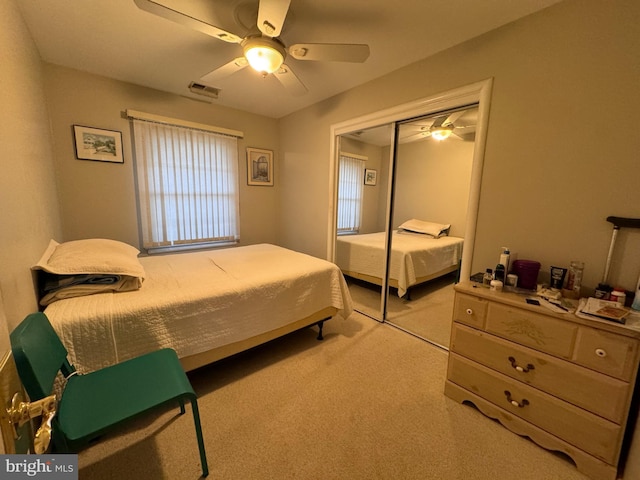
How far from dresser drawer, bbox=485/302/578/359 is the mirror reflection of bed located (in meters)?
0.98

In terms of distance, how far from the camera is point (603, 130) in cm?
139

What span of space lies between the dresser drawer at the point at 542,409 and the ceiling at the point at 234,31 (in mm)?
2198

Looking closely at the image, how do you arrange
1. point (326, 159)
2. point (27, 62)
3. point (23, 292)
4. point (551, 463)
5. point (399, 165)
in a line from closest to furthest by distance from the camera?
1. point (23, 292)
2. point (551, 463)
3. point (27, 62)
4. point (399, 165)
5. point (326, 159)

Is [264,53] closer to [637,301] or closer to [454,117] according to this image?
[454,117]

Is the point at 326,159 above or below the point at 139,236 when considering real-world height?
above

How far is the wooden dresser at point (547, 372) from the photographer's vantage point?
1.14 m

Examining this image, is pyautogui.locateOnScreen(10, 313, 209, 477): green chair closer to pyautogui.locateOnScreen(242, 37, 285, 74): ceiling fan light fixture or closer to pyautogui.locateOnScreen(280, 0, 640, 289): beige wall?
pyautogui.locateOnScreen(242, 37, 285, 74): ceiling fan light fixture

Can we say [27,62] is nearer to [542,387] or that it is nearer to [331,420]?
[331,420]

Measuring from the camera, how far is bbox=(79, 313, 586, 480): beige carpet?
4.01 ft

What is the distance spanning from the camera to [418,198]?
2.91 meters

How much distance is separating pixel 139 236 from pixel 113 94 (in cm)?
145

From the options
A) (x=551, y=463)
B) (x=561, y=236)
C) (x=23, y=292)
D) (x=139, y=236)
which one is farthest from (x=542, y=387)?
(x=139, y=236)

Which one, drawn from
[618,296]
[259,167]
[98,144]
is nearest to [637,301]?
[618,296]

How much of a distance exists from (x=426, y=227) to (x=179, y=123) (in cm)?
309
